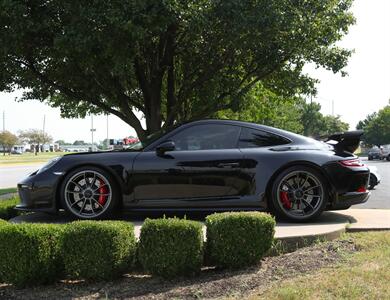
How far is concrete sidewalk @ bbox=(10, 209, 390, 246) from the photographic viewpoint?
5199mm

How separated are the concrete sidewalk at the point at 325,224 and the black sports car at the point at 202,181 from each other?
0.74 ft

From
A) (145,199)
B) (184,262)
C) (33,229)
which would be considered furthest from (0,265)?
(145,199)

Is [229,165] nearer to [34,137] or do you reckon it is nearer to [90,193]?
[90,193]

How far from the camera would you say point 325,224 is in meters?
6.02

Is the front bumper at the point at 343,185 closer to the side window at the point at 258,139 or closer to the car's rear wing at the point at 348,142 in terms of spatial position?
the car's rear wing at the point at 348,142

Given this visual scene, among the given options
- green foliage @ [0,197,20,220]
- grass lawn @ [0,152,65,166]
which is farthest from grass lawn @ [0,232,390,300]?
grass lawn @ [0,152,65,166]

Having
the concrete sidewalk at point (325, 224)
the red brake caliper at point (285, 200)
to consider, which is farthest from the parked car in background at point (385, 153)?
the red brake caliper at point (285, 200)

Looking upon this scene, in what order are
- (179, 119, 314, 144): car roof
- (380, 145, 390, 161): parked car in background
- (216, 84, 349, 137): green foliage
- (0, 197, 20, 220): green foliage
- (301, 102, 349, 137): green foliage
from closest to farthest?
(179, 119, 314, 144): car roof
(0, 197, 20, 220): green foliage
(216, 84, 349, 137): green foliage
(380, 145, 390, 161): parked car in background
(301, 102, 349, 137): green foliage

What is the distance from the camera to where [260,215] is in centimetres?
467

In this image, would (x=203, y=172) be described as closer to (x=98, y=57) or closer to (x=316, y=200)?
(x=316, y=200)

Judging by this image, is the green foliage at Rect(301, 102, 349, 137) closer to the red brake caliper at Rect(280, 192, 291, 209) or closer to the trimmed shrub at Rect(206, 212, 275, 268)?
the red brake caliper at Rect(280, 192, 291, 209)

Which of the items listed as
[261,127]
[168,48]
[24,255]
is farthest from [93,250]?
[168,48]

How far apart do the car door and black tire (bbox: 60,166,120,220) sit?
1.01 ft

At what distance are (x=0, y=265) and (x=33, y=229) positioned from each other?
1.32 ft
